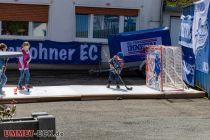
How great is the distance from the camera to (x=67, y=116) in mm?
13359

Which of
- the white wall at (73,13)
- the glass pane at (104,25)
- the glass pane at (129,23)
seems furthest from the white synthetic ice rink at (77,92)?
the glass pane at (129,23)

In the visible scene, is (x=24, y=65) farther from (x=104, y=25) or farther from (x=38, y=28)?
(x=104, y=25)

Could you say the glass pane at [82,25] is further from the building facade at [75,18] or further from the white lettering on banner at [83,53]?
the white lettering on banner at [83,53]

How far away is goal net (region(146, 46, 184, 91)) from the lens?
18.0 meters

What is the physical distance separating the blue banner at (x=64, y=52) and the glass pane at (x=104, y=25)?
852mm

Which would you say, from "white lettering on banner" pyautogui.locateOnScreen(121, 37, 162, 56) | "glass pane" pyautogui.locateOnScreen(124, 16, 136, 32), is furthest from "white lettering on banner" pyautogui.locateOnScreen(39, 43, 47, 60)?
"white lettering on banner" pyautogui.locateOnScreen(121, 37, 162, 56)

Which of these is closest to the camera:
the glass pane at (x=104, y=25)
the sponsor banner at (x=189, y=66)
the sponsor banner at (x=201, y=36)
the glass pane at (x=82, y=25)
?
the sponsor banner at (x=201, y=36)

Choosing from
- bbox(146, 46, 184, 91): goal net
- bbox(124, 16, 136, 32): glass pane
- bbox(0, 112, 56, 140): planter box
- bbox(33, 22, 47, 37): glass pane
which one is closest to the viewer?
bbox(0, 112, 56, 140): planter box

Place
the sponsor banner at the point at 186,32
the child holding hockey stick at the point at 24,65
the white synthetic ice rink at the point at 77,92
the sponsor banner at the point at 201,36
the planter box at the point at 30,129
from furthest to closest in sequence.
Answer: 1. the sponsor banner at the point at 186,32
2. the sponsor banner at the point at 201,36
3. the child holding hockey stick at the point at 24,65
4. the white synthetic ice rink at the point at 77,92
5. the planter box at the point at 30,129

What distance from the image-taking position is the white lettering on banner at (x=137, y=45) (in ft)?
72.6

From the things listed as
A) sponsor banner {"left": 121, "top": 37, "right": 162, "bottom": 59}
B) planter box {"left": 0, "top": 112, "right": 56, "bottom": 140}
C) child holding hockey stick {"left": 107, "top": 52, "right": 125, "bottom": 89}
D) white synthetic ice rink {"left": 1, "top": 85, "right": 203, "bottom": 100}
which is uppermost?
sponsor banner {"left": 121, "top": 37, "right": 162, "bottom": 59}

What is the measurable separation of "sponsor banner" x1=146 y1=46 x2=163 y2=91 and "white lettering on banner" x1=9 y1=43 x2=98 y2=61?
6.21 meters

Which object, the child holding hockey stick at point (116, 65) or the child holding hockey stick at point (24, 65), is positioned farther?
the child holding hockey stick at point (116, 65)

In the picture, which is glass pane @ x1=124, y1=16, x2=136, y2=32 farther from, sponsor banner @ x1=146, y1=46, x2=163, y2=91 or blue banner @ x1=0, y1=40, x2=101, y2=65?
sponsor banner @ x1=146, y1=46, x2=163, y2=91
